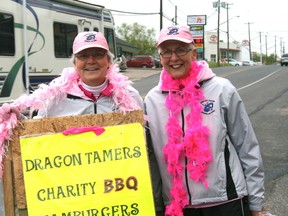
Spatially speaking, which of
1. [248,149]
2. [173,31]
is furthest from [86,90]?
[248,149]

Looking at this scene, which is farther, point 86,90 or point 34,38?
point 34,38

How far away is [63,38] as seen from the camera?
10.9 metres

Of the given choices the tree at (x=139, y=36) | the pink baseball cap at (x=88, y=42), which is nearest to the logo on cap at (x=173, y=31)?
the pink baseball cap at (x=88, y=42)

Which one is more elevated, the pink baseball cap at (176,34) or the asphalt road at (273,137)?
the pink baseball cap at (176,34)

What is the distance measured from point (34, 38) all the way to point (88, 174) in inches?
318

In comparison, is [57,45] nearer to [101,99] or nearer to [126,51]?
[101,99]

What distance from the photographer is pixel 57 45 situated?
35.1ft

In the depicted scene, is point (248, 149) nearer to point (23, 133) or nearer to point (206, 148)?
point (206, 148)

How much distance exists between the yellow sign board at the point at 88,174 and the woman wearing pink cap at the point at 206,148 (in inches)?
9.7

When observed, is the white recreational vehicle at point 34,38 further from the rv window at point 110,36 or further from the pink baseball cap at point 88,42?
the pink baseball cap at point 88,42

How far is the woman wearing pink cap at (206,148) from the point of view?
249 cm

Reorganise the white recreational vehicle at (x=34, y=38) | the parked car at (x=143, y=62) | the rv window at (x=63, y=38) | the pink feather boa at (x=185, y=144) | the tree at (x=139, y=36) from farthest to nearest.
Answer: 1. the tree at (x=139, y=36)
2. the parked car at (x=143, y=62)
3. the rv window at (x=63, y=38)
4. the white recreational vehicle at (x=34, y=38)
5. the pink feather boa at (x=185, y=144)

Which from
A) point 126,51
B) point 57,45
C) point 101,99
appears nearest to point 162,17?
point 126,51

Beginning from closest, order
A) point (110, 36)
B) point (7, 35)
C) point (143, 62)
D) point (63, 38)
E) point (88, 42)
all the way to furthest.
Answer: point (88, 42), point (7, 35), point (63, 38), point (110, 36), point (143, 62)
